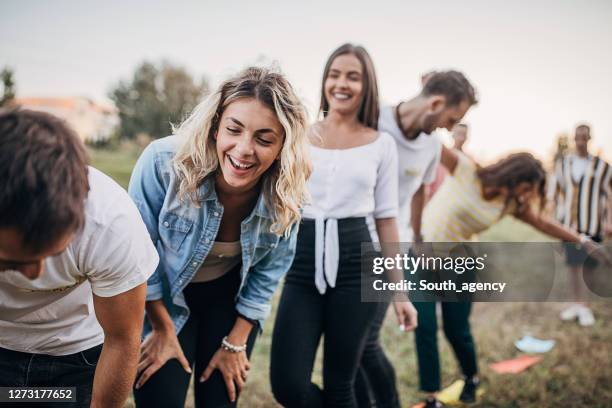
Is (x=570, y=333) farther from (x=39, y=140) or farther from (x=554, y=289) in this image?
(x=39, y=140)

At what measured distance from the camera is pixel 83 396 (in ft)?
5.38

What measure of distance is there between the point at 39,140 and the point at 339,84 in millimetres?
1702

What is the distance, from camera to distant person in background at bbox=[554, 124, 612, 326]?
205 inches

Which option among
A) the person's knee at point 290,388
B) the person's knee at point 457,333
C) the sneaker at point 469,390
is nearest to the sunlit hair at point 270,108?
the person's knee at point 290,388

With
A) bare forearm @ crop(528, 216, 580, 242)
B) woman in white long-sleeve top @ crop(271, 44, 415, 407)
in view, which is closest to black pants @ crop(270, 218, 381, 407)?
woman in white long-sleeve top @ crop(271, 44, 415, 407)

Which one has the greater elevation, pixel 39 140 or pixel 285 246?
pixel 39 140

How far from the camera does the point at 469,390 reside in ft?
10.8

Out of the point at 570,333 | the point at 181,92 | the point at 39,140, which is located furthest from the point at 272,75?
the point at 181,92

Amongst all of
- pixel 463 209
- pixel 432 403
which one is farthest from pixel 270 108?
pixel 432 403

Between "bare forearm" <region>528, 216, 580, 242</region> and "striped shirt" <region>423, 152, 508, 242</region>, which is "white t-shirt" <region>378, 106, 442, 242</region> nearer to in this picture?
"striped shirt" <region>423, 152, 508, 242</region>

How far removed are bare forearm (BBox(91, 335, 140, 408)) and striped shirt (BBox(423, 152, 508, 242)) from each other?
7.20 ft

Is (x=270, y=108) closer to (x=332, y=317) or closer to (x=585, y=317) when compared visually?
(x=332, y=317)

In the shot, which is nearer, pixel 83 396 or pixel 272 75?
pixel 83 396

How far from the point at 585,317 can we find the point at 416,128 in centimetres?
362
